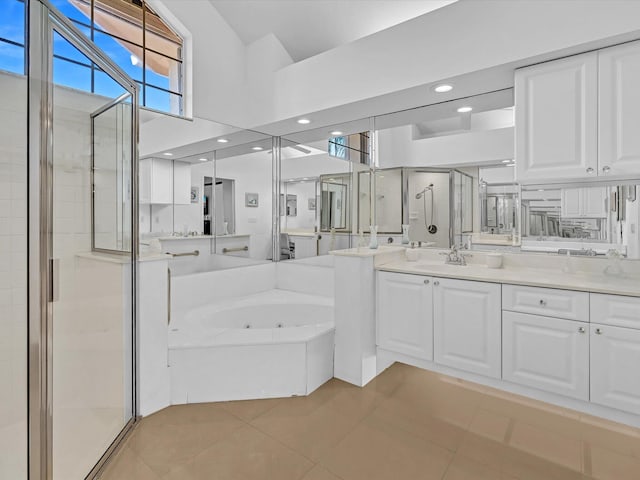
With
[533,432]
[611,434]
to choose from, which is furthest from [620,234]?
[533,432]

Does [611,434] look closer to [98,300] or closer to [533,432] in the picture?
[533,432]

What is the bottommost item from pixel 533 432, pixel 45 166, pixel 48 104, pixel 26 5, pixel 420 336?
pixel 533 432

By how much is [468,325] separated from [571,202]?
108 centimetres

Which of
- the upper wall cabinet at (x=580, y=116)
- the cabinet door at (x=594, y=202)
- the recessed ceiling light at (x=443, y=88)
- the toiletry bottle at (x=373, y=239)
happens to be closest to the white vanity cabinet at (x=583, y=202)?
the cabinet door at (x=594, y=202)

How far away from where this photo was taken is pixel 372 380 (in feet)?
8.74

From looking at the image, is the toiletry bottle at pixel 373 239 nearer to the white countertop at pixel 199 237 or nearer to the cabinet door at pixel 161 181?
the white countertop at pixel 199 237

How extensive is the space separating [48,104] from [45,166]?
0.28m

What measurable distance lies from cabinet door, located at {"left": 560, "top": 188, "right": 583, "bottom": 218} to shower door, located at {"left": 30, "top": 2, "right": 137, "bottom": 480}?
286cm

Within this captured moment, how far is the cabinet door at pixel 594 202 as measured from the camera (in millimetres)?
2156

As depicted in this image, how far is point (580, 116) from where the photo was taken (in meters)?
1.95

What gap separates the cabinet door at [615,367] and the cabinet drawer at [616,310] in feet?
0.10

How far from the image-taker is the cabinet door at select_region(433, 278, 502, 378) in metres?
2.08

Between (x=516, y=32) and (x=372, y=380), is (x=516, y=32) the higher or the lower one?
the higher one

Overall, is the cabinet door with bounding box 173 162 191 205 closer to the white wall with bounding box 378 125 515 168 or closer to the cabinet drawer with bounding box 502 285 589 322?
the white wall with bounding box 378 125 515 168
